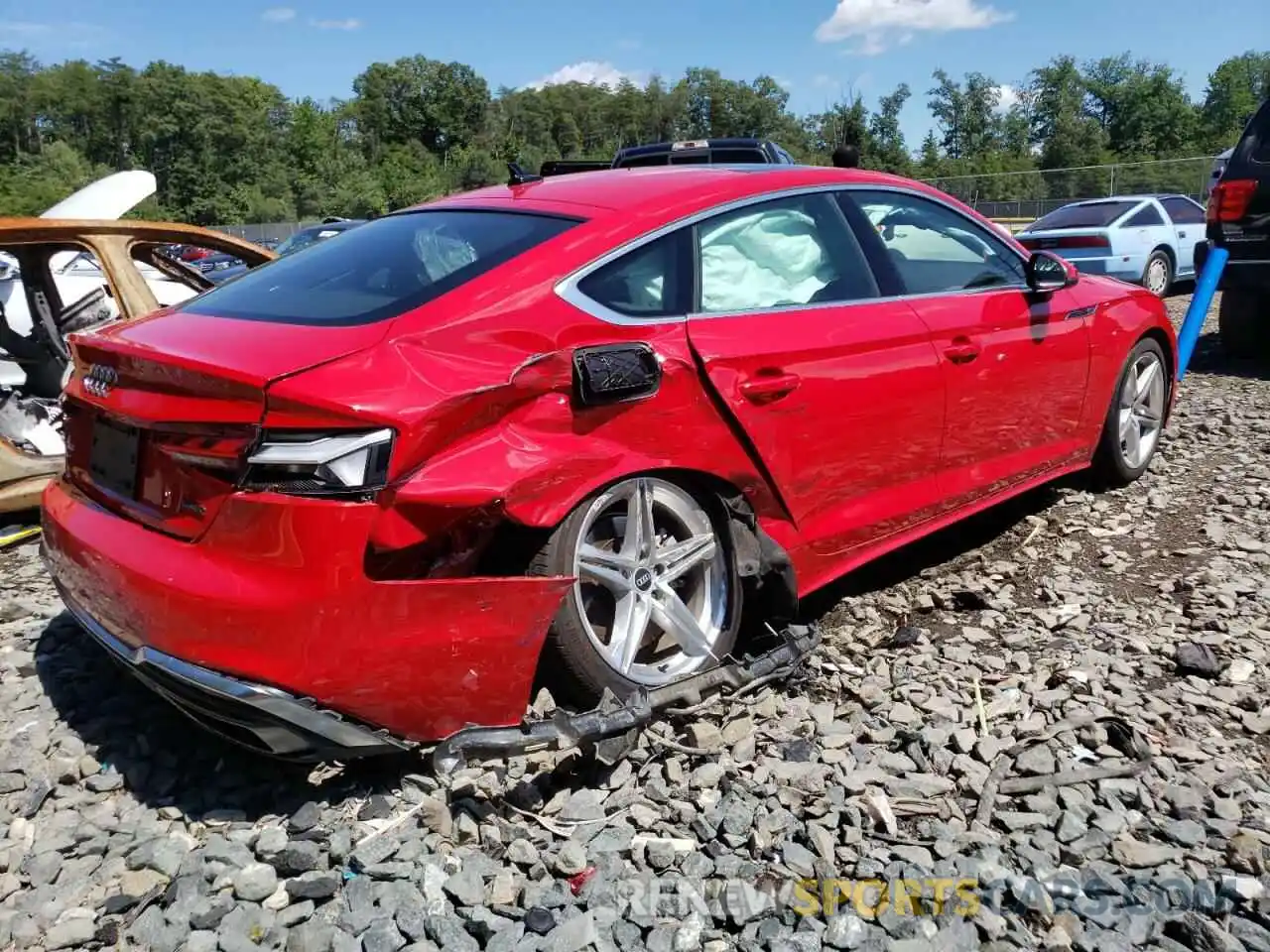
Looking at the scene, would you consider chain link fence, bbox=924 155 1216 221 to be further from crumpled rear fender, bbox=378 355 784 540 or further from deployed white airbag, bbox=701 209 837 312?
crumpled rear fender, bbox=378 355 784 540

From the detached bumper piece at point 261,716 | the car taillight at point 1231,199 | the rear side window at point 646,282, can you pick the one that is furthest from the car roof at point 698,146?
the detached bumper piece at point 261,716

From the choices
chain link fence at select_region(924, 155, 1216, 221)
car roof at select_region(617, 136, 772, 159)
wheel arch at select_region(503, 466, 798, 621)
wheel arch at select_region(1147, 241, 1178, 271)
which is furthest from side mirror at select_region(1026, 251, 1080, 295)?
chain link fence at select_region(924, 155, 1216, 221)

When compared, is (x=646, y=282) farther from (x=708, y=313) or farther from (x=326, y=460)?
(x=326, y=460)

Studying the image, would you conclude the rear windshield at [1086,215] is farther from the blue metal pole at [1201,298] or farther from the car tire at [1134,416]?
the car tire at [1134,416]

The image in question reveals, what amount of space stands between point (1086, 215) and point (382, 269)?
41.6 feet

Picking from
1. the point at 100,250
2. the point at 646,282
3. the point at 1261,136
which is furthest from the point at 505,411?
the point at 1261,136

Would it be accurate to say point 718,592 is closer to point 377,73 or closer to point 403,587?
point 403,587

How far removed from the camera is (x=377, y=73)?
117812 millimetres

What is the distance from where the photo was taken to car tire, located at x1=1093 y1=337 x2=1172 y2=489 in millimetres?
5008

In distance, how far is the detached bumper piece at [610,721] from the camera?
99.3 inches

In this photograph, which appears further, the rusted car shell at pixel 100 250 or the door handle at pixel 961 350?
the rusted car shell at pixel 100 250

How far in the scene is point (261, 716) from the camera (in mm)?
2377

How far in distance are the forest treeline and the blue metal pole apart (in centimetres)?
6072

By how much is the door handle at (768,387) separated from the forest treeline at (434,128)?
6225 cm
